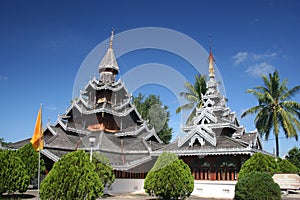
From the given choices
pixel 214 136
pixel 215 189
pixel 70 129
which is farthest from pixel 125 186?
pixel 214 136

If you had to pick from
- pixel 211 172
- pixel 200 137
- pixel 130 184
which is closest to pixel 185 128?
pixel 200 137

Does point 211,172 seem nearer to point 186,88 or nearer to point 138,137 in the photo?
point 138,137

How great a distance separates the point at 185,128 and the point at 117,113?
7.68 meters

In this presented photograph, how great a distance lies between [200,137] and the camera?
24.6 m

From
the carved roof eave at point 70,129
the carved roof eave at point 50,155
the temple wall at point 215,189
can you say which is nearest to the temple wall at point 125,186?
the carved roof eave at point 50,155

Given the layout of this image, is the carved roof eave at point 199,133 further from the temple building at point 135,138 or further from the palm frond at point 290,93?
the palm frond at point 290,93

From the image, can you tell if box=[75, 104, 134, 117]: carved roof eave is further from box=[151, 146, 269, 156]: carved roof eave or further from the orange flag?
the orange flag

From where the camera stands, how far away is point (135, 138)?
29.7 metres

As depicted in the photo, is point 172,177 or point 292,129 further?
point 292,129

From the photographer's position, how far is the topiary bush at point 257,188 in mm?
15337

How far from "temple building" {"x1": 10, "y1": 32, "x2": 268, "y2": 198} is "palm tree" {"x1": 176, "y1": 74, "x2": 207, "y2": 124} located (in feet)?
20.1

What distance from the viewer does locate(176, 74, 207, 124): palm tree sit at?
37.5 meters

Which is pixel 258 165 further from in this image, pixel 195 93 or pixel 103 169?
pixel 195 93

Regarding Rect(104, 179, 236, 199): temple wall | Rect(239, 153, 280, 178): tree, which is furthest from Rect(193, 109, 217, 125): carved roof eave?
Rect(239, 153, 280, 178): tree
